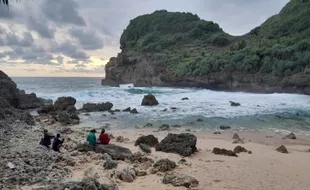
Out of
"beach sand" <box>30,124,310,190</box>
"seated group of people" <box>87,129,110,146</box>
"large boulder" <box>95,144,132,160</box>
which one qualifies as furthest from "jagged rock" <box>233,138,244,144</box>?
"seated group of people" <box>87,129,110,146</box>

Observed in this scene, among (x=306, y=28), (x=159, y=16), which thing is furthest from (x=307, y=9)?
(x=159, y=16)

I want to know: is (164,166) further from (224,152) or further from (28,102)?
(28,102)

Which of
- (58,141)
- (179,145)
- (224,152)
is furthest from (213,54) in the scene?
(58,141)

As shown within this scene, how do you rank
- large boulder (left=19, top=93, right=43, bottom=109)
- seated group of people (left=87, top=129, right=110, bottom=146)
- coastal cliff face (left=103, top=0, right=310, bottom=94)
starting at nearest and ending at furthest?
1. seated group of people (left=87, top=129, right=110, bottom=146)
2. large boulder (left=19, top=93, right=43, bottom=109)
3. coastal cliff face (left=103, top=0, right=310, bottom=94)

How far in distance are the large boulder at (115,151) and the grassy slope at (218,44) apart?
123 ft

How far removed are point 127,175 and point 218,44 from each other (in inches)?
2708

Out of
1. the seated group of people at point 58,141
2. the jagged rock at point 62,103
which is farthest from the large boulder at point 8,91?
the seated group of people at point 58,141

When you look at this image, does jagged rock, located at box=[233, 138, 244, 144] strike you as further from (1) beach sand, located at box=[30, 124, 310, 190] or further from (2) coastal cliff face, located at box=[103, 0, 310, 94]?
(2) coastal cliff face, located at box=[103, 0, 310, 94]

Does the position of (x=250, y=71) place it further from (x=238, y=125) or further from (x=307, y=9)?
(x=238, y=125)

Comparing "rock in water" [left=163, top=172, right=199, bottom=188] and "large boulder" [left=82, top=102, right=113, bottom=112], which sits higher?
"rock in water" [left=163, top=172, right=199, bottom=188]

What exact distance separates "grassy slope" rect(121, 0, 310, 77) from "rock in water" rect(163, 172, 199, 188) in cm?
3885

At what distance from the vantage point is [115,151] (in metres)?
11.8

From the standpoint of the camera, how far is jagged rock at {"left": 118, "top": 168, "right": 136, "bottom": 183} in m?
8.94

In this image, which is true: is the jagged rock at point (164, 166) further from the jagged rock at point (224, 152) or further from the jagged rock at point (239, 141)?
the jagged rock at point (239, 141)
